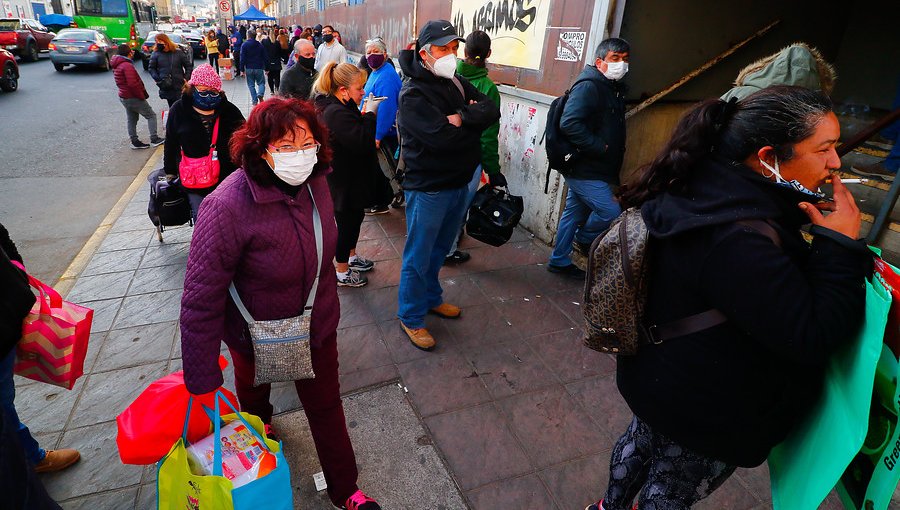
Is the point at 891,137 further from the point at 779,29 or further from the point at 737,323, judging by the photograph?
the point at 737,323

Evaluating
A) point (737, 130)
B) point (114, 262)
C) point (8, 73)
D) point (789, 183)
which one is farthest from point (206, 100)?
point (8, 73)

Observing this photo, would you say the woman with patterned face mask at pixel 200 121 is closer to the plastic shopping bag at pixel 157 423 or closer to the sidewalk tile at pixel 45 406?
the sidewalk tile at pixel 45 406

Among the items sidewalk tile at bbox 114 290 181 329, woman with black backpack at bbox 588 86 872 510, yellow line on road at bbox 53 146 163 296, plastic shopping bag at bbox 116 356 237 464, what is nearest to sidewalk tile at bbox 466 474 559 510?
woman with black backpack at bbox 588 86 872 510

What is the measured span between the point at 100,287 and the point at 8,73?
1282 cm

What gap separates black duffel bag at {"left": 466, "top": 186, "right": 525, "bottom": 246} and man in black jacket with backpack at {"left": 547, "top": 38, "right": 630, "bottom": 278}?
577 mm

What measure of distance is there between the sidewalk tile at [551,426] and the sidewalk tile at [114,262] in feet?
12.2

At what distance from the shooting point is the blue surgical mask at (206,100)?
12.7 ft

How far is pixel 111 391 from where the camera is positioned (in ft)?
9.98

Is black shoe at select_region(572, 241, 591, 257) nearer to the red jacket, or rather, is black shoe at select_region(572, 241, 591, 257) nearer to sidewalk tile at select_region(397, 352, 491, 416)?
sidewalk tile at select_region(397, 352, 491, 416)

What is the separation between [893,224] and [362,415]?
180 inches

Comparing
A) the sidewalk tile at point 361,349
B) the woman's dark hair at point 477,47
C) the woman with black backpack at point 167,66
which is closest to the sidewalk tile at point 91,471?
the sidewalk tile at point 361,349

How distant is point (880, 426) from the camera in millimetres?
1269

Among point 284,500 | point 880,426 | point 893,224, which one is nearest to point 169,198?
point 284,500

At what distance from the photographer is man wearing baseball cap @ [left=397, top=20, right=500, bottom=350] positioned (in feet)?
9.95
